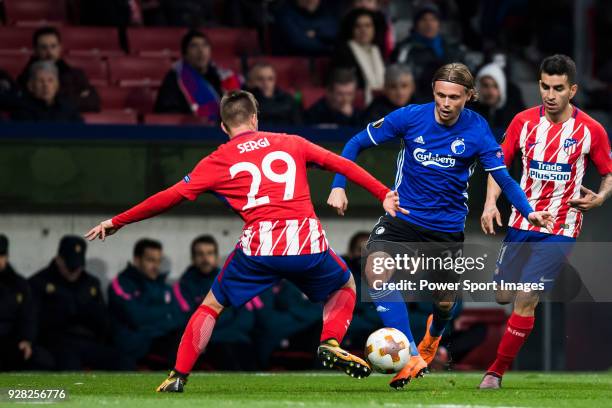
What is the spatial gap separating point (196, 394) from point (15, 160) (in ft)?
17.5

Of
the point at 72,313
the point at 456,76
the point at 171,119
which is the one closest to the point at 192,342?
the point at 456,76

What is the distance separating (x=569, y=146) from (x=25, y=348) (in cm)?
534

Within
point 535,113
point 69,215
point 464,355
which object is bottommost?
point 464,355

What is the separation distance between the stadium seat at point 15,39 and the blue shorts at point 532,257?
7.24 m

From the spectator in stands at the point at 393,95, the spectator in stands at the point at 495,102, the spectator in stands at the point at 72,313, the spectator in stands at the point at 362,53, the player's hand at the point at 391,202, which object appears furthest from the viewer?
the spectator in stands at the point at 362,53


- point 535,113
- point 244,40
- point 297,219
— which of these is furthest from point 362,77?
point 297,219

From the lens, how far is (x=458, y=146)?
8.89 m

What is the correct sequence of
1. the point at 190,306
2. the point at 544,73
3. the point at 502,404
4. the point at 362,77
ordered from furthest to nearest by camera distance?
the point at 362,77
the point at 190,306
the point at 544,73
the point at 502,404

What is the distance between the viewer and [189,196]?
820 centimetres

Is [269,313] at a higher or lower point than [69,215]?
lower

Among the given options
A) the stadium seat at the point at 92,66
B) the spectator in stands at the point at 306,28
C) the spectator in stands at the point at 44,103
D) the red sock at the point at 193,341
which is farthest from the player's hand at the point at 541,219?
the stadium seat at the point at 92,66

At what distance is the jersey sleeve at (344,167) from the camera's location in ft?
26.5

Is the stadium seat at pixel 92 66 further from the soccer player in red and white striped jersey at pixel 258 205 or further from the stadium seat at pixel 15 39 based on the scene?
the soccer player in red and white striped jersey at pixel 258 205

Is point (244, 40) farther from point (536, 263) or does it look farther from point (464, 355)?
point (536, 263)
